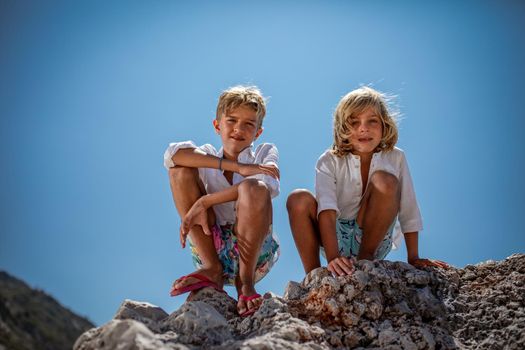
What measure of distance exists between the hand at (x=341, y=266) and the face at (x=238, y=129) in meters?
1.27

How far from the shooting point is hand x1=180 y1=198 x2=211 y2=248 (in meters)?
3.46

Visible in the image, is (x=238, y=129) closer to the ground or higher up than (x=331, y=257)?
higher up

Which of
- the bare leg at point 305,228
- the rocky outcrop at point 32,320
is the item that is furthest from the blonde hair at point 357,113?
the rocky outcrop at point 32,320

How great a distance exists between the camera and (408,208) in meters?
3.65

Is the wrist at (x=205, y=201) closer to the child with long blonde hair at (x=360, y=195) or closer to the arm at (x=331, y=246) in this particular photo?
the child with long blonde hair at (x=360, y=195)

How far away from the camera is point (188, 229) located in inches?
137

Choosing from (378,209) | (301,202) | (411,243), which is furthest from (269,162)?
(411,243)

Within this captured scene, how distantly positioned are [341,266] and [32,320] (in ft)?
7.52

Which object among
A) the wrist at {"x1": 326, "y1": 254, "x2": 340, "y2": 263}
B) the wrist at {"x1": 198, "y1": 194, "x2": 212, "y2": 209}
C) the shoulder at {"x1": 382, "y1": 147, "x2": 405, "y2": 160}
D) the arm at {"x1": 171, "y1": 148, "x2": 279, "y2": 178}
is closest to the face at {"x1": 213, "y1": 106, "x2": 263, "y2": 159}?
the arm at {"x1": 171, "y1": 148, "x2": 279, "y2": 178}

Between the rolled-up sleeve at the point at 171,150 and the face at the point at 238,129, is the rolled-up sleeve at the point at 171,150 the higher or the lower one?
the lower one

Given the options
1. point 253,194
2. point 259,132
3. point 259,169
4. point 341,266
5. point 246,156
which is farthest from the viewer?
point 259,132

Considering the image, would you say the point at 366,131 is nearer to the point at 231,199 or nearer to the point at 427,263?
the point at 427,263

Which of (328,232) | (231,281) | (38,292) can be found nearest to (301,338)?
(328,232)

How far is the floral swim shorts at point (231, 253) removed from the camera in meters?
3.60
